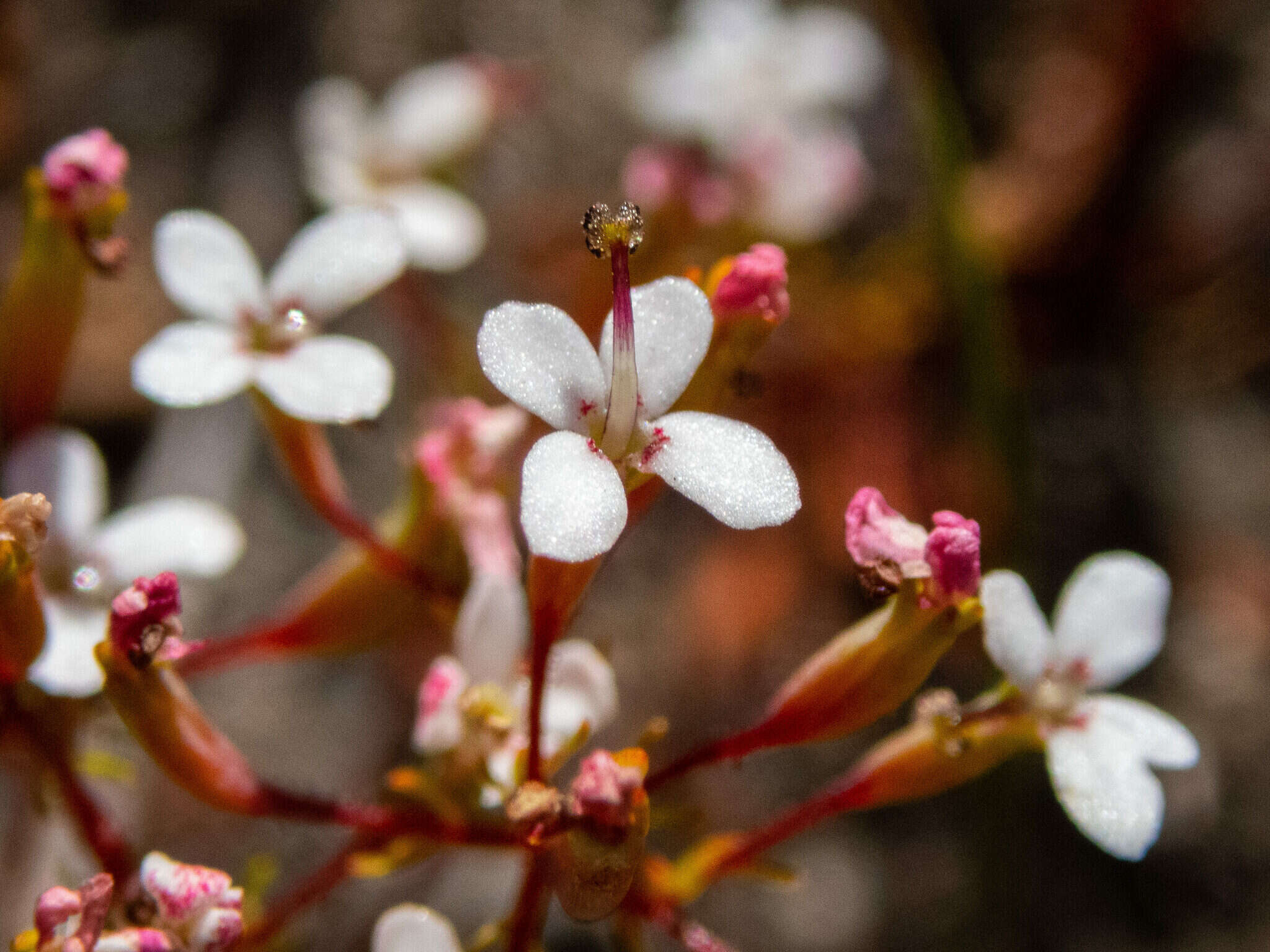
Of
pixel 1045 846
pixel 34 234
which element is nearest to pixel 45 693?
pixel 34 234

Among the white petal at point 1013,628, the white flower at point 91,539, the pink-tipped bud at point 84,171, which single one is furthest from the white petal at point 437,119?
the white petal at point 1013,628

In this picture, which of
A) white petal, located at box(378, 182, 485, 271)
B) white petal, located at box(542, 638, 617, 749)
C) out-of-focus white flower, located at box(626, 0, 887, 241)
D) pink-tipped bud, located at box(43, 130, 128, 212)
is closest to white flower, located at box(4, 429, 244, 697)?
pink-tipped bud, located at box(43, 130, 128, 212)

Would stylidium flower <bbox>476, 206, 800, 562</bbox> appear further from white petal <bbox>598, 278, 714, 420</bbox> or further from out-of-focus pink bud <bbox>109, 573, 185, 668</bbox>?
out-of-focus pink bud <bbox>109, 573, 185, 668</bbox>

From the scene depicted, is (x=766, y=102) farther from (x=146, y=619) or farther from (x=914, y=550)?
(x=146, y=619)

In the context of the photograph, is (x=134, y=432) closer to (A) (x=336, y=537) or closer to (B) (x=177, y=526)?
(A) (x=336, y=537)

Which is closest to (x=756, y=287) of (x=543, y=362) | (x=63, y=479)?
(x=543, y=362)

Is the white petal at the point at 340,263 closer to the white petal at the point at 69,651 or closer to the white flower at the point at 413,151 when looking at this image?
the white petal at the point at 69,651
